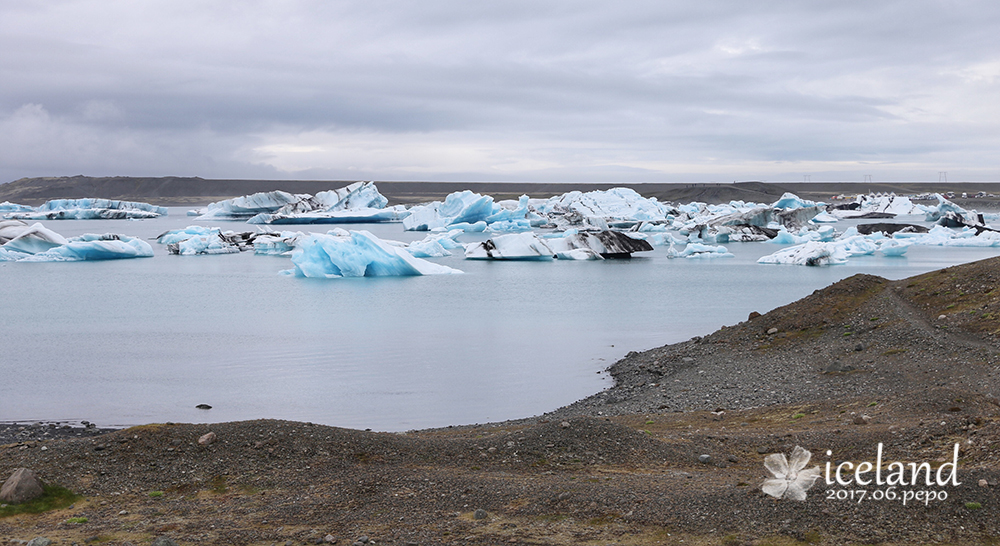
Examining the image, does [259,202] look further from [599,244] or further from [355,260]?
[355,260]

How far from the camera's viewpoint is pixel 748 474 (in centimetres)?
535

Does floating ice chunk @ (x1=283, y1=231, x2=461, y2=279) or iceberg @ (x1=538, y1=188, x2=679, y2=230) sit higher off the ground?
iceberg @ (x1=538, y1=188, x2=679, y2=230)

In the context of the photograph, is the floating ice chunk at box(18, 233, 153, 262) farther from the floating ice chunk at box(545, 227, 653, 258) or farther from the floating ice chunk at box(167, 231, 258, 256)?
the floating ice chunk at box(545, 227, 653, 258)

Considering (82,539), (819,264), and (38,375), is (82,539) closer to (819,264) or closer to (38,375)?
(38,375)

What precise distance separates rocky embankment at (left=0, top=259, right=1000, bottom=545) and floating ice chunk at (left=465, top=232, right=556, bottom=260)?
23.6 metres

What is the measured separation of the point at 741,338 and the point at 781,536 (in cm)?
827

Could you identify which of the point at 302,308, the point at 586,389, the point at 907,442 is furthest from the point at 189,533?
the point at 302,308

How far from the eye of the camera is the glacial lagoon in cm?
1053

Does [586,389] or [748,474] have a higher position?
[748,474]

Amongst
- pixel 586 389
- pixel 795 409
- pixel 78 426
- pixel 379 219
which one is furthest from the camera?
pixel 379 219

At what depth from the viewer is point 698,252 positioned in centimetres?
3494

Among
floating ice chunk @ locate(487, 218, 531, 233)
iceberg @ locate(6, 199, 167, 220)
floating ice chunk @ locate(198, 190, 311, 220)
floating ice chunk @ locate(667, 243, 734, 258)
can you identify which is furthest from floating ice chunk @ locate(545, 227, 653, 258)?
iceberg @ locate(6, 199, 167, 220)

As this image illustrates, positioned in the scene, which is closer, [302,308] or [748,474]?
[748,474]

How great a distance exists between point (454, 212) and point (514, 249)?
53.4 ft
